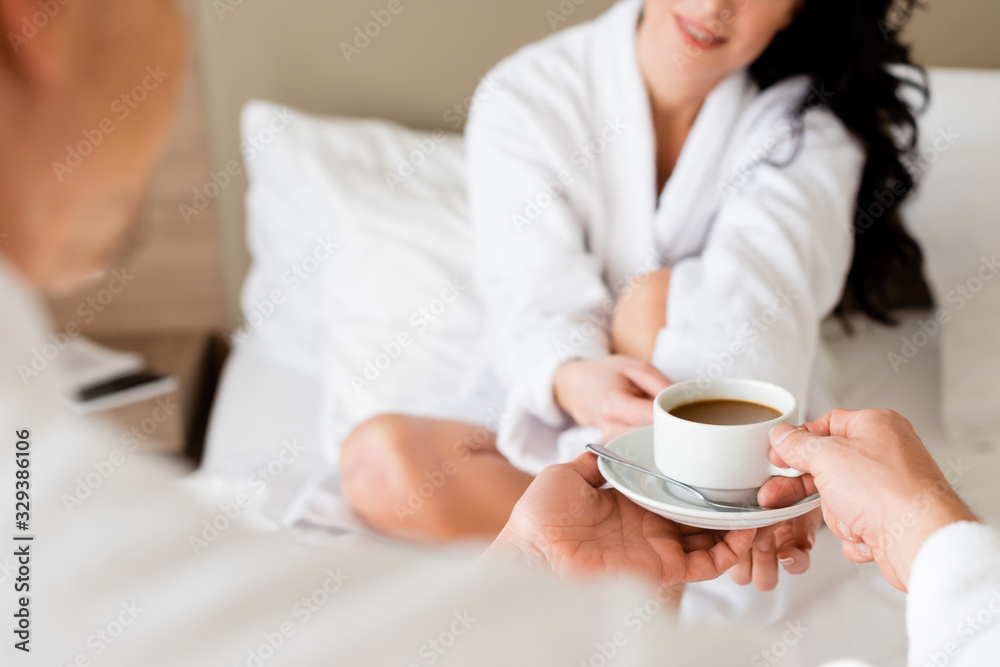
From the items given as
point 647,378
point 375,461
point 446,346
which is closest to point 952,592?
point 647,378

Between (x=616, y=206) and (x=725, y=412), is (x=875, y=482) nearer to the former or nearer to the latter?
(x=725, y=412)

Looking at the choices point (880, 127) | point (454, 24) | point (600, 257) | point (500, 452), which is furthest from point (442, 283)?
point (880, 127)

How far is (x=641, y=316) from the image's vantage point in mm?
1111

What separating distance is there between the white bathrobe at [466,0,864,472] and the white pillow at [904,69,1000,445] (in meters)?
0.21

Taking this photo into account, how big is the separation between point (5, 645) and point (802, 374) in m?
0.91

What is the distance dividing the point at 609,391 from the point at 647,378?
43mm

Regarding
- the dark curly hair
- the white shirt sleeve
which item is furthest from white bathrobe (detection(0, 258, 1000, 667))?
the dark curly hair

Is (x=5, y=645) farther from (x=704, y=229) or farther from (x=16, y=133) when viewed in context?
(x=704, y=229)

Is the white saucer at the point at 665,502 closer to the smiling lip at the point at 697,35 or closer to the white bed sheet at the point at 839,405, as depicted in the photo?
the white bed sheet at the point at 839,405

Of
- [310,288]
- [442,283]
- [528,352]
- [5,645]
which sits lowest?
[310,288]

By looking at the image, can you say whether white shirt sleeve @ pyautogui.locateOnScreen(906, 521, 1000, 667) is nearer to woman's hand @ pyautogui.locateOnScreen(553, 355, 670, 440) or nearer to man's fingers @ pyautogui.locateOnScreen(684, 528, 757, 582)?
man's fingers @ pyautogui.locateOnScreen(684, 528, 757, 582)

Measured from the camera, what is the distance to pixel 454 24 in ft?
5.55

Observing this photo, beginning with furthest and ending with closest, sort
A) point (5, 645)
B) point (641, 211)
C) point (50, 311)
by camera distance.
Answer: point (50, 311), point (641, 211), point (5, 645)

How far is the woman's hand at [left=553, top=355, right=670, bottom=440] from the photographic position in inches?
35.8
